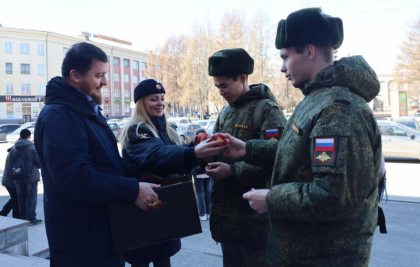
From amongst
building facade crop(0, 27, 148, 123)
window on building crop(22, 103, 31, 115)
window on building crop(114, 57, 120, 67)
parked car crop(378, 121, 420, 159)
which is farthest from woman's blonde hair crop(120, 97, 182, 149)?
window on building crop(114, 57, 120, 67)

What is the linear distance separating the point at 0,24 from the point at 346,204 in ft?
224

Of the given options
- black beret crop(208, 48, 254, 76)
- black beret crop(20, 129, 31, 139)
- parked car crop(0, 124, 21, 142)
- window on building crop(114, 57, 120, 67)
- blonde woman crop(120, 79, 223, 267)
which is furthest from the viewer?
window on building crop(114, 57, 120, 67)

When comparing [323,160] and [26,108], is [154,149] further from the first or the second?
[26,108]

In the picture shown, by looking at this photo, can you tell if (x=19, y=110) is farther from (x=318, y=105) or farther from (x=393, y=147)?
(x=318, y=105)

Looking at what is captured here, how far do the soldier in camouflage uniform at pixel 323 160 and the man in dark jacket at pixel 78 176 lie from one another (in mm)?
828

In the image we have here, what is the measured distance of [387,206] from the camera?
749 cm

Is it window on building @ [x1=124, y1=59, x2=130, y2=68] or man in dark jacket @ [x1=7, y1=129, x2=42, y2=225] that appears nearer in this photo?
man in dark jacket @ [x1=7, y1=129, x2=42, y2=225]

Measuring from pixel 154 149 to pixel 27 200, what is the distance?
5.09m

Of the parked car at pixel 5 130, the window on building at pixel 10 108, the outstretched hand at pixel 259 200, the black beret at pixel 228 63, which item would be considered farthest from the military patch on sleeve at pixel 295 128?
the window on building at pixel 10 108

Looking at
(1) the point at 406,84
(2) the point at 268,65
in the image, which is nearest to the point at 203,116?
(2) the point at 268,65

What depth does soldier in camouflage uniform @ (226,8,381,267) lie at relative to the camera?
1.47 meters

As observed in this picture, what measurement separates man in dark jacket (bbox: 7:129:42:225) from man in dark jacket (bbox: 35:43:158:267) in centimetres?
497

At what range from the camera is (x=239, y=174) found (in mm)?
2488

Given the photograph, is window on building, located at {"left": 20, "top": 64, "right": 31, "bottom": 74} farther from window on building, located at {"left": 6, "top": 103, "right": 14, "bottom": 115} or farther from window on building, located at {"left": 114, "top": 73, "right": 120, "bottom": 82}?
window on building, located at {"left": 114, "top": 73, "right": 120, "bottom": 82}
